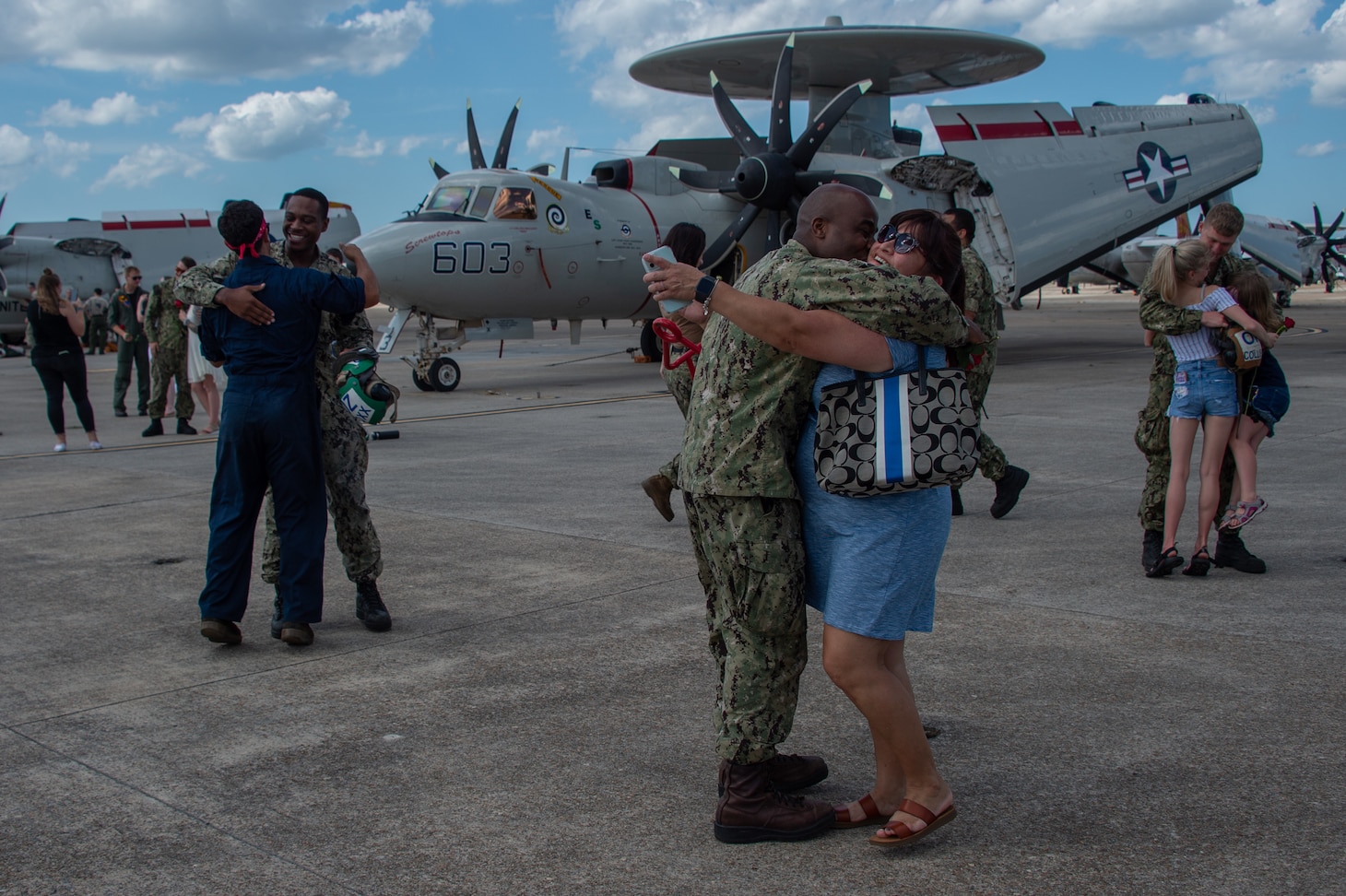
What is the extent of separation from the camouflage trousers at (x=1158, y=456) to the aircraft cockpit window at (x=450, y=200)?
12.1 m

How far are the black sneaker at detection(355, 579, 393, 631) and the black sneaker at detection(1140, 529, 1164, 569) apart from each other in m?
3.68

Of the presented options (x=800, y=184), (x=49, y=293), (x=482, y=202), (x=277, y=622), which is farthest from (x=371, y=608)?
(x=800, y=184)

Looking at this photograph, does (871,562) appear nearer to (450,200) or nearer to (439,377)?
(450,200)

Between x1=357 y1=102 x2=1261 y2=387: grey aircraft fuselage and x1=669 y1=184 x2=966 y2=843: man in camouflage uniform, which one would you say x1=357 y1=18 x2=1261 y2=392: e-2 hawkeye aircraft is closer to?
x1=357 y1=102 x2=1261 y2=387: grey aircraft fuselage

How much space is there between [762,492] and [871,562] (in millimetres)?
323

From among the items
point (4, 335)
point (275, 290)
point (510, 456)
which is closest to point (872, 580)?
point (275, 290)

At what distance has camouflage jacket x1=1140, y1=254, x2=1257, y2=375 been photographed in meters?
5.70

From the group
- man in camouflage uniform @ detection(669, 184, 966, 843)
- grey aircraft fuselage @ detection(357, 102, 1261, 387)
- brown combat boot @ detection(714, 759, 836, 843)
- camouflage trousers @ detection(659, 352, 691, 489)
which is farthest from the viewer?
grey aircraft fuselage @ detection(357, 102, 1261, 387)

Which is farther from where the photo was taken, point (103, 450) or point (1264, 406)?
point (103, 450)

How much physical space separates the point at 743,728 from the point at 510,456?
772cm

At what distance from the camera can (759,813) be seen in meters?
3.14

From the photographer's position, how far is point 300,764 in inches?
147

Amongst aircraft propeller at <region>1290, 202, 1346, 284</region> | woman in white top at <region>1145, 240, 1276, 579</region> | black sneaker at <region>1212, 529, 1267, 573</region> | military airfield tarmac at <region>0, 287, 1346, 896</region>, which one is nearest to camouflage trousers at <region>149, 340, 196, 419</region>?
military airfield tarmac at <region>0, 287, 1346, 896</region>

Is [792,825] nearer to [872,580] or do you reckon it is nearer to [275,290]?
[872,580]
